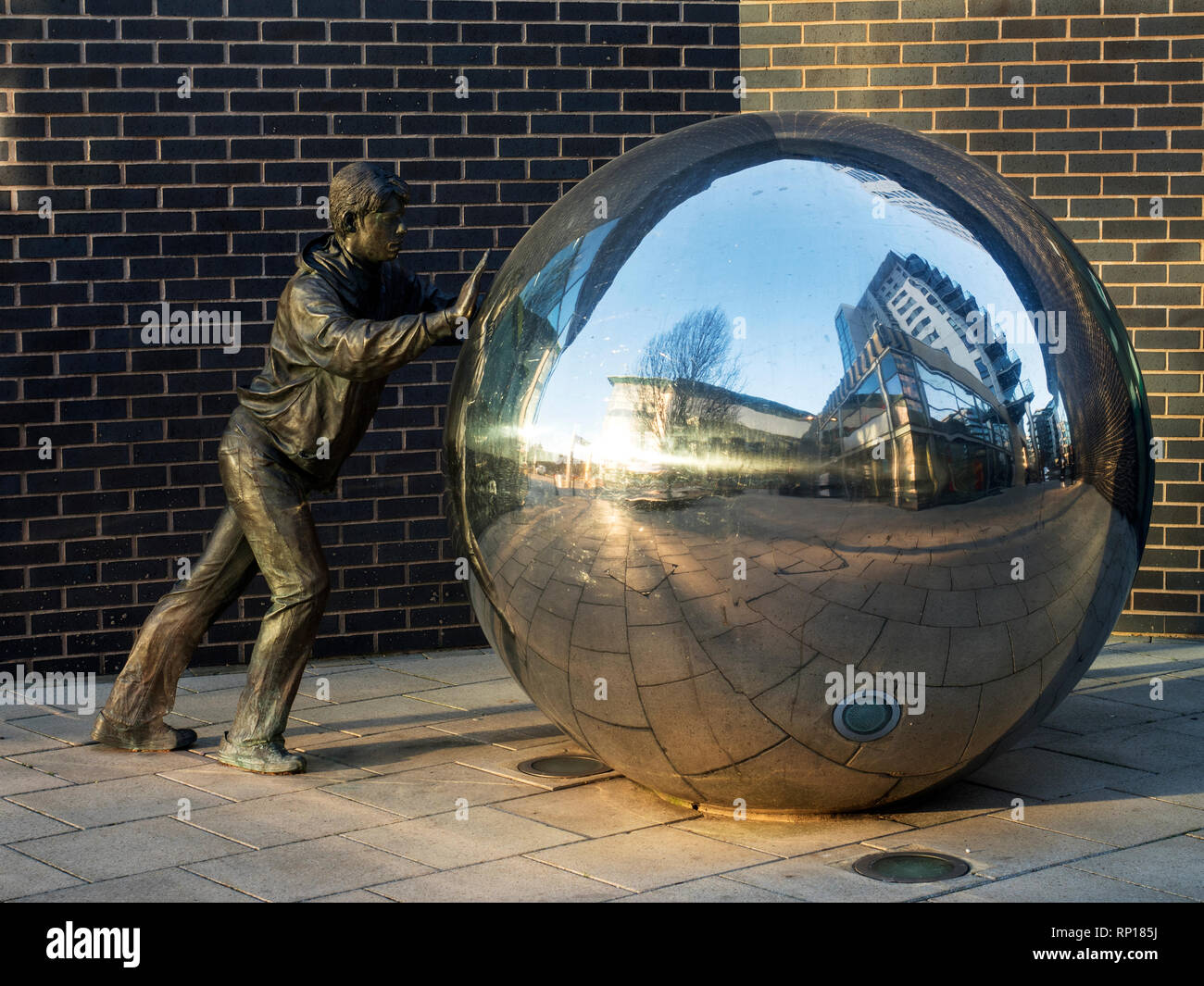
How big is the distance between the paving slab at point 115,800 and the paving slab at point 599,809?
1159 mm

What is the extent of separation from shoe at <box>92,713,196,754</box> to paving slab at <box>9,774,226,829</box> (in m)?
0.41

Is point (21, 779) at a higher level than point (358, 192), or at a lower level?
lower

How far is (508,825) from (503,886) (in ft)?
2.08

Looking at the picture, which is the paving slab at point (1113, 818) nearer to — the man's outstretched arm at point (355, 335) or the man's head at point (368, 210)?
the man's outstretched arm at point (355, 335)

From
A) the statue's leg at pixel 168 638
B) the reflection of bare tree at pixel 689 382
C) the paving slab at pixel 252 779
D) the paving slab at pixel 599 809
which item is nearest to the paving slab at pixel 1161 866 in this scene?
the paving slab at pixel 599 809

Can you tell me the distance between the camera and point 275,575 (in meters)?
6.04

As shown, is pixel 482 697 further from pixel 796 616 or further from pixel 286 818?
pixel 796 616

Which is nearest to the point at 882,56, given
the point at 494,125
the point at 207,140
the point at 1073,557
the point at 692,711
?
the point at 494,125

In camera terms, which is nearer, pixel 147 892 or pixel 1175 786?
pixel 147 892

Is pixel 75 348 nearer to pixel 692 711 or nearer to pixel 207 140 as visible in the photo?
pixel 207 140


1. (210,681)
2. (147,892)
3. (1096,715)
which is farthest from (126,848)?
(1096,715)

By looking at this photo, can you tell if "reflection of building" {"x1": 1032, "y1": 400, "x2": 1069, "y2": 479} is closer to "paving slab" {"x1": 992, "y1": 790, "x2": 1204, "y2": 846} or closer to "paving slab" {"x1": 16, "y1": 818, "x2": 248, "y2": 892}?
"paving slab" {"x1": 992, "y1": 790, "x2": 1204, "y2": 846}

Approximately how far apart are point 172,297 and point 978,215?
14.6 ft

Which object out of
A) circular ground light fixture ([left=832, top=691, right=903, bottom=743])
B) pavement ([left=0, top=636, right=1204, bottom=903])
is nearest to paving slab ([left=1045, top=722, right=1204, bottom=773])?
pavement ([left=0, top=636, right=1204, bottom=903])
